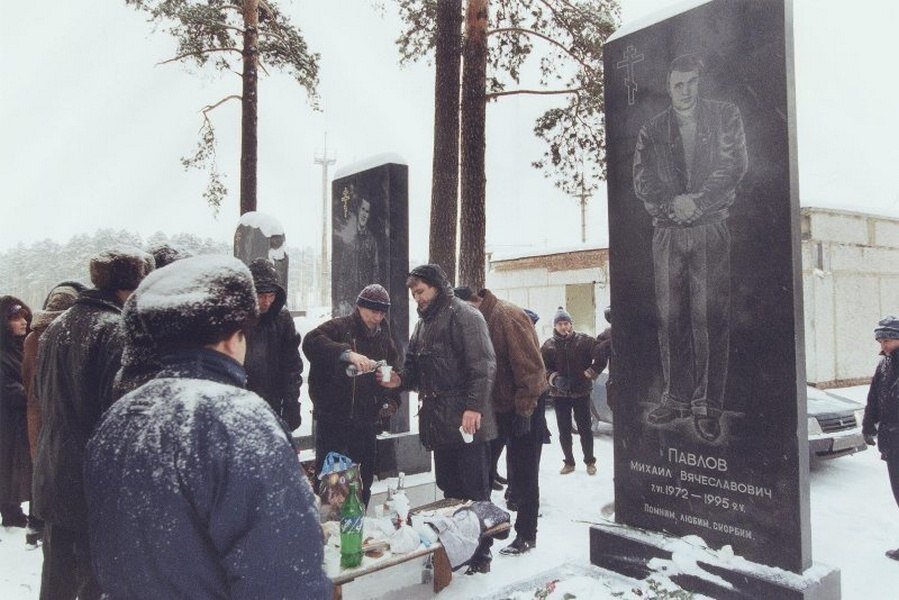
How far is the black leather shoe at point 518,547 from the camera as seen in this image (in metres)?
4.66

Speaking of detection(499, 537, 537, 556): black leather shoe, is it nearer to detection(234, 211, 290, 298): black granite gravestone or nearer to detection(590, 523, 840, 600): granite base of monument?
detection(590, 523, 840, 600): granite base of monument

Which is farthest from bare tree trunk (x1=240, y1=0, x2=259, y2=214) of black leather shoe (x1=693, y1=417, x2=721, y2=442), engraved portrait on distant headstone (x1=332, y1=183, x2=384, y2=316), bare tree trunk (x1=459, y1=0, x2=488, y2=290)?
black leather shoe (x1=693, y1=417, x2=721, y2=442)

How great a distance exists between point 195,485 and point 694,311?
11.0ft

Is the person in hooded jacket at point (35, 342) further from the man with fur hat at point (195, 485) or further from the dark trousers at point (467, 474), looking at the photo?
the man with fur hat at point (195, 485)

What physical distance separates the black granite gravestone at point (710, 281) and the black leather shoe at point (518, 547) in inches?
32.6

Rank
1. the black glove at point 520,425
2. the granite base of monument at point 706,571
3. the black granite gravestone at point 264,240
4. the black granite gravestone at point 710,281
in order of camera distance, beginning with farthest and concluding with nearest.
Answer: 1. the black granite gravestone at point 264,240
2. the black glove at point 520,425
3. the black granite gravestone at point 710,281
4. the granite base of monument at point 706,571

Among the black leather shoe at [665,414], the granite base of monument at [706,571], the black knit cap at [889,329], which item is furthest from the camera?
the black knit cap at [889,329]

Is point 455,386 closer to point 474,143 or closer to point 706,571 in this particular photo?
point 706,571

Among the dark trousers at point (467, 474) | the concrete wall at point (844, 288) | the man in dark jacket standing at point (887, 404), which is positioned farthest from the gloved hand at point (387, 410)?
the concrete wall at point (844, 288)

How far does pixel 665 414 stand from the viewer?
4090 millimetres

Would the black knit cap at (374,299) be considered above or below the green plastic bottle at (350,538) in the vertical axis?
above

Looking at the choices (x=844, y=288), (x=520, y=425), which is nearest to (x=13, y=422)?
(x=520, y=425)

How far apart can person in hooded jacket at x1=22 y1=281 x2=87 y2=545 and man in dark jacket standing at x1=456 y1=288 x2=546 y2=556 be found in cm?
318

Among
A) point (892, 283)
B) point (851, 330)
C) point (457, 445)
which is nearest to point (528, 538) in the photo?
point (457, 445)
